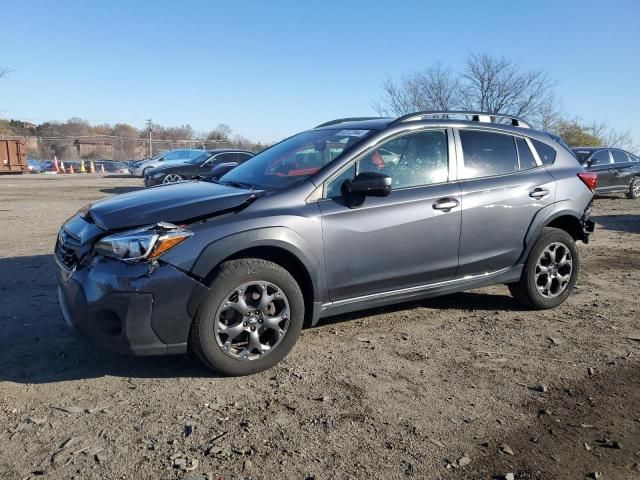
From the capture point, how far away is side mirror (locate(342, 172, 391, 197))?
4.07m

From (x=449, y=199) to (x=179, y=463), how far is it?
2.95 meters

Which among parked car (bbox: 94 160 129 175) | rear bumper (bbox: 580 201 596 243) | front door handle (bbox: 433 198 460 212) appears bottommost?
parked car (bbox: 94 160 129 175)

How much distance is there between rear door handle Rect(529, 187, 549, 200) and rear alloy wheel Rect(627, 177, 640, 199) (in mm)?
12977

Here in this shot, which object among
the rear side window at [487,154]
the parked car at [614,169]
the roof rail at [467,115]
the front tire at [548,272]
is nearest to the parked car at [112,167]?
the parked car at [614,169]

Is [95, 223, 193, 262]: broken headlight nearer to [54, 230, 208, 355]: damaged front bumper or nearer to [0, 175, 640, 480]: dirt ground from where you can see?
[54, 230, 208, 355]: damaged front bumper

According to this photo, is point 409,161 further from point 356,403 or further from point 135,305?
point 135,305

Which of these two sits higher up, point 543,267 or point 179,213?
point 179,213

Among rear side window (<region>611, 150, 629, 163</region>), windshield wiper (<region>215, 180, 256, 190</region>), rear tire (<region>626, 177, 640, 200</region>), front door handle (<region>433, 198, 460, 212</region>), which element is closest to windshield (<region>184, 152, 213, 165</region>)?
rear side window (<region>611, 150, 629, 163</region>)

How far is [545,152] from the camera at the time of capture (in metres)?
5.45

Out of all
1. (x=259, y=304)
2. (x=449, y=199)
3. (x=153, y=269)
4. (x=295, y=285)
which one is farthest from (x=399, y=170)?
(x=153, y=269)

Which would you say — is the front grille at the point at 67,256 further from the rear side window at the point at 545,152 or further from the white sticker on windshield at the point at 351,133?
the rear side window at the point at 545,152

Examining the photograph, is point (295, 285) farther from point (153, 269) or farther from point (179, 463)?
point (179, 463)

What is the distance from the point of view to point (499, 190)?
4930 mm

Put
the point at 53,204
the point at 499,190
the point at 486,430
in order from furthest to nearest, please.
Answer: the point at 53,204
the point at 499,190
the point at 486,430
